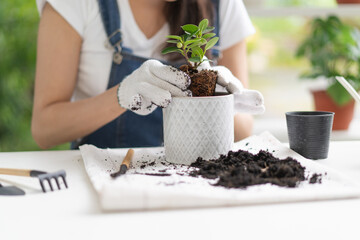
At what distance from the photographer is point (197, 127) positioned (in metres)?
0.91

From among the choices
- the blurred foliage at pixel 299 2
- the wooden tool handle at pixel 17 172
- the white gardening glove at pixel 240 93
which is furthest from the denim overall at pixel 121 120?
the blurred foliage at pixel 299 2

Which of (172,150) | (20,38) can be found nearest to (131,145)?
(172,150)

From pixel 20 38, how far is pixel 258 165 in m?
1.99

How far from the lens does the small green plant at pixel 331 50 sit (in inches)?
79.9

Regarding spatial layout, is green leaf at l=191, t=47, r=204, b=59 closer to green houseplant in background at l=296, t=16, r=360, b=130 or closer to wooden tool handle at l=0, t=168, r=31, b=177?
wooden tool handle at l=0, t=168, r=31, b=177

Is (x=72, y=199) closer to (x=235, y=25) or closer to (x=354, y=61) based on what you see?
(x=235, y=25)

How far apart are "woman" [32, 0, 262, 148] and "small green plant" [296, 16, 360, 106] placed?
687 mm

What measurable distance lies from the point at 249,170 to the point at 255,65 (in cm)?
170

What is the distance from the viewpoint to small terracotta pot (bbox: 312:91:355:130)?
2.01 m

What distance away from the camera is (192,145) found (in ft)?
3.04

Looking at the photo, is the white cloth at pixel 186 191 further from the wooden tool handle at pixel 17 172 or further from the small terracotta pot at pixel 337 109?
the small terracotta pot at pixel 337 109

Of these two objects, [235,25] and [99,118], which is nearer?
[99,118]

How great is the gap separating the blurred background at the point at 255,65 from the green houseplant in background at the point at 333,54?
0.25 metres

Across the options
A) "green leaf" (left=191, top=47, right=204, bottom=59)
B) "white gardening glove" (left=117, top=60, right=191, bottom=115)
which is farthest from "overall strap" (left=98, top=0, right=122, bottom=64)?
"green leaf" (left=191, top=47, right=204, bottom=59)
